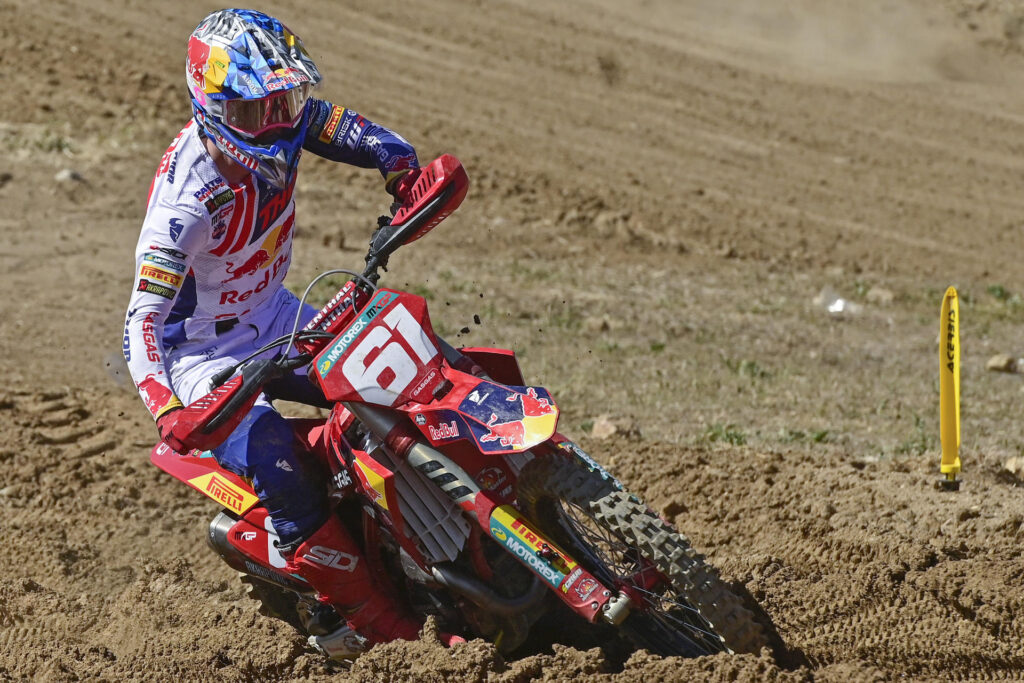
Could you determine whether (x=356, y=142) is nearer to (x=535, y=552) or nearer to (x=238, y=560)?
(x=238, y=560)

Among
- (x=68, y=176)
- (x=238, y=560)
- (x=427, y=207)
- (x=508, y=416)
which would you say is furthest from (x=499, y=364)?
(x=68, y=176)

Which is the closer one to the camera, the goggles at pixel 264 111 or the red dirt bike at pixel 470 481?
the red dirt bike at pixel 470 481

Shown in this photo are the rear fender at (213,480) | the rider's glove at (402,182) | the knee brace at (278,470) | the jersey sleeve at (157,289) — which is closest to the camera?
the jersey sleeve at (157,289)

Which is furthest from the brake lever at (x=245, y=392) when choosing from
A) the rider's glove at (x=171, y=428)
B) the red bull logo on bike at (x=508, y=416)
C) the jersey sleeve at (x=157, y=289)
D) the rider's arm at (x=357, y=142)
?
the rider's arm at (x=357, y=142)

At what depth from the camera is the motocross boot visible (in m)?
4.47

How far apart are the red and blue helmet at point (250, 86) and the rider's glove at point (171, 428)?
101 cm

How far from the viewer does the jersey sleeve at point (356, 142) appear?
4.93m

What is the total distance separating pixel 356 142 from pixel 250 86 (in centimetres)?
85

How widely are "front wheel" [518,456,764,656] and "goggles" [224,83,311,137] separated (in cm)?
162

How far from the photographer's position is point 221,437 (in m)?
3.93

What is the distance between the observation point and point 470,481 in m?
4.06

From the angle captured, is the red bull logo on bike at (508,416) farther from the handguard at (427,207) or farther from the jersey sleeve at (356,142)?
the jersey sleeve at (356,142)

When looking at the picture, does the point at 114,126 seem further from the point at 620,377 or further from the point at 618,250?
the point at 620,377

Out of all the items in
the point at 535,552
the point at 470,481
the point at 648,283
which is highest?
the point at 470,481
